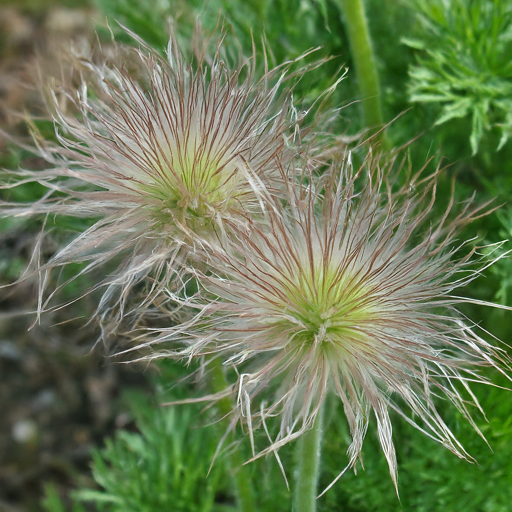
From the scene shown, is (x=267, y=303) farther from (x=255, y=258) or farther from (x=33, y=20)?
(x=33, y=20)

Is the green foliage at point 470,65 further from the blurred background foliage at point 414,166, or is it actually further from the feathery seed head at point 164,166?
the feathery seed head at point 164,166

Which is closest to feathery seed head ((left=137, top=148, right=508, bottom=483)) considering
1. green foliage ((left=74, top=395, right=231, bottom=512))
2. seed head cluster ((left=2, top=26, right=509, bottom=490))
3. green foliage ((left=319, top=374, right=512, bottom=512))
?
seed head cluster ((left=2, top=26, right=509, bottom=490))

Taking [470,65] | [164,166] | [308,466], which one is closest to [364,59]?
[470,65]

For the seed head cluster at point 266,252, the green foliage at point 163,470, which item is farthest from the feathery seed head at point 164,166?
the green foliage at point 163,470

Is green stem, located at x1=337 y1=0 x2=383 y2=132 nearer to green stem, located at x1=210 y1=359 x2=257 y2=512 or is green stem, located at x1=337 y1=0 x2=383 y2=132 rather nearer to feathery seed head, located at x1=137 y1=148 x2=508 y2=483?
feathery seed head, located at x1=137 y1=148 x2=508 y2=483

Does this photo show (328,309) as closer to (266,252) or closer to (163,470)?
(266,252)

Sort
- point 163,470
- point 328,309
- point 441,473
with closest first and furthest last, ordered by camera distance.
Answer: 1. point 328,309
2. point 441,473
3. point 163,470
